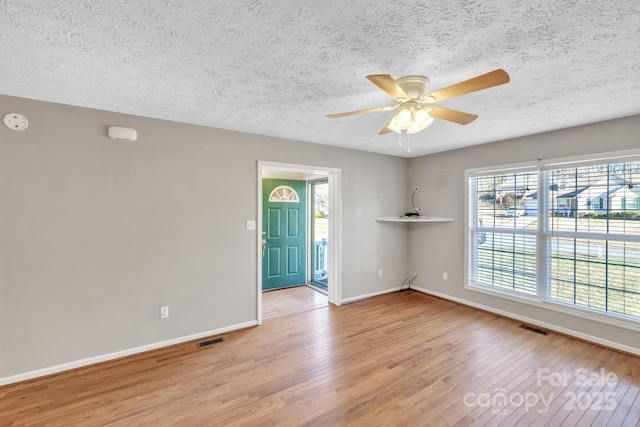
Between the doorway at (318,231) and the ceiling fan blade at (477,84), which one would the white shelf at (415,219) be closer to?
the doorway at (318,231)

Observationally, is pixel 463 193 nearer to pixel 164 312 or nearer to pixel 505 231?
pixel 505 231

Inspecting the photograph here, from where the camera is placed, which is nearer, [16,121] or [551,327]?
[16,121]

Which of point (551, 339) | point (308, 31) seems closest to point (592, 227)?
point (551, 339)

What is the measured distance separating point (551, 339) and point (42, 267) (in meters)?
5.10

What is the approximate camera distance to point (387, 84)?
1621mm

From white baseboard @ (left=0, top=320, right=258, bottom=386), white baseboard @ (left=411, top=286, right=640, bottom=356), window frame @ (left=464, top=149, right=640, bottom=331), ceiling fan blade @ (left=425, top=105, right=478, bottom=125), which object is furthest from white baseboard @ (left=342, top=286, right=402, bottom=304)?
ceiling fan blade @ (left=425, top=105, right=478, bottom=125)

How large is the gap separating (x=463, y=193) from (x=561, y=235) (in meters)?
1.31

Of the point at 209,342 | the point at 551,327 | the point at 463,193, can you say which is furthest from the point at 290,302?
the point at 551,327

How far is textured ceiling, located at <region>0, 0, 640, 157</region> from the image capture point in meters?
1.34

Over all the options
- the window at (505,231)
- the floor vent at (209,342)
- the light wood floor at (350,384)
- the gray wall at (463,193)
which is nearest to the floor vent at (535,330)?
the light wood floor at (350,384)

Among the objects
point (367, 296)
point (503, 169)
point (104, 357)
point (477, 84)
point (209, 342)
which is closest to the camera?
point (477, 84)

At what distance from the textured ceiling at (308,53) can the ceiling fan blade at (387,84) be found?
7.7 inches

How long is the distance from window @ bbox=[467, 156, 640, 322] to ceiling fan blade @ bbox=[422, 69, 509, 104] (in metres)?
2.54

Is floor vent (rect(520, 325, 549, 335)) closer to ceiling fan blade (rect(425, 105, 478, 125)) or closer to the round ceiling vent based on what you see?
ceiling fan blade (rect(425, 105, 478, 125))
